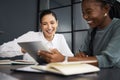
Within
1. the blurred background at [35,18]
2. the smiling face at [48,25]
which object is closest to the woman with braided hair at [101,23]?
the smiling face at [48,25]

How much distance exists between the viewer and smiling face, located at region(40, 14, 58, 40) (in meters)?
2.23

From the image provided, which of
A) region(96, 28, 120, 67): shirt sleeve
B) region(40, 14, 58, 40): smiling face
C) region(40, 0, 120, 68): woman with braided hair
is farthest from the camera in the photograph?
region(40, 14, 58, 40): smiling face

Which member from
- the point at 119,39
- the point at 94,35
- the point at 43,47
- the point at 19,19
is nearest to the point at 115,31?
the point at 119,39

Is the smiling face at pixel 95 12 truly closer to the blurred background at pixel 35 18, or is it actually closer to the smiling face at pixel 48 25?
the smiling face at pixel 48 25

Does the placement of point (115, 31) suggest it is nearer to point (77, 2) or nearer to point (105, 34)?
point (105, 34)

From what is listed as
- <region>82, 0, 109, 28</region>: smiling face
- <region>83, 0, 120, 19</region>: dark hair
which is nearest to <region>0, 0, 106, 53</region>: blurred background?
<region>83, 0, 120, 19</region>: dark hair

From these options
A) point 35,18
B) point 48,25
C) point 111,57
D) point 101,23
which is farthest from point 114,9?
point 35,18

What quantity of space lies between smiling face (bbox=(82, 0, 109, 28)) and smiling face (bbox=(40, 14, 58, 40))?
925 mm

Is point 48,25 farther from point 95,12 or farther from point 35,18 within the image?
point 35,18

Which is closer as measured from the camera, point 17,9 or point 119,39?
point 119,39

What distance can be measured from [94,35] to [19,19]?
3109 mm

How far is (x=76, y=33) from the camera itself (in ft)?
12.7

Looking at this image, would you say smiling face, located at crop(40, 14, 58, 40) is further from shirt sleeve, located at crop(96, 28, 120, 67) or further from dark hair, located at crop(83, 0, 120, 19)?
shirt sleeve, located at crop(96, 28, 120, 67)

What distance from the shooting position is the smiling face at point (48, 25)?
2230mm
